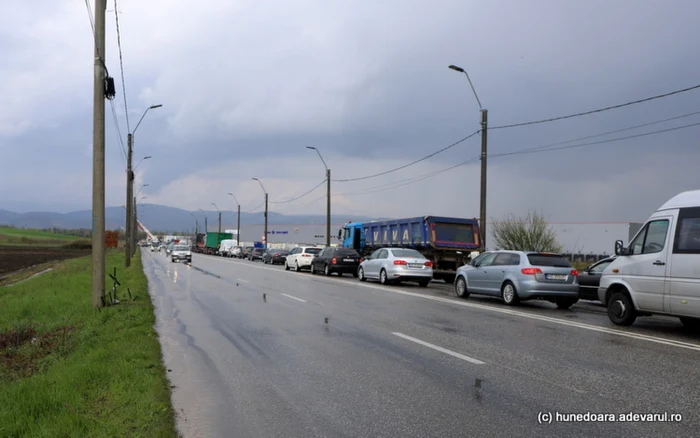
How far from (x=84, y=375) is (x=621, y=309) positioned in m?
9.94

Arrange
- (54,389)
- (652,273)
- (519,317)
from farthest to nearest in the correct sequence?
(519,317) < (652,273) < (54,389)

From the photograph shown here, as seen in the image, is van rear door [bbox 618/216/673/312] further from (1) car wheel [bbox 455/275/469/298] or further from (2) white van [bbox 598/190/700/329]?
(1) car wheel [bbox 455/275/469/298]

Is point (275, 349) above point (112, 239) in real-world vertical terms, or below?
below

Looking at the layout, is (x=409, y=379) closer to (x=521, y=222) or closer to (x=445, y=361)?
(x=445, y=361)

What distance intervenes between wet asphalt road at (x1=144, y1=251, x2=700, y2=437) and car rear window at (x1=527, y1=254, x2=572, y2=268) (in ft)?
7.22

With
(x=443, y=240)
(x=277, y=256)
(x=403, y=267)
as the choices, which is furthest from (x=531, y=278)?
(x=277, y=256)

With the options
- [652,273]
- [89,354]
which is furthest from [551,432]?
[652,273]

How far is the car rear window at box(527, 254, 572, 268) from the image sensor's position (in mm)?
15766

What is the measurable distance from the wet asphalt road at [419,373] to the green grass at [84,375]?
35 cm

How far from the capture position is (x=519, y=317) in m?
13.3

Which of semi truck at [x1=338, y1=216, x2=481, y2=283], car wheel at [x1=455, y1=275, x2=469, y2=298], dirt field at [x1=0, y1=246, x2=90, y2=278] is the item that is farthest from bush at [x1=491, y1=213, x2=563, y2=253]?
dirt field at [x1=0, y1=246, x2=90, y2=278]

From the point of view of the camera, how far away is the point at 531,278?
1552 centimetres

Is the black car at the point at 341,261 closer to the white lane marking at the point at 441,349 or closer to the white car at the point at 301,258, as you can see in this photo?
the white car at the point at 301,258

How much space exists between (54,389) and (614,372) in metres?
6.55
